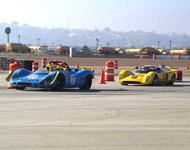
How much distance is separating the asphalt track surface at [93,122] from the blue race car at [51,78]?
132 centimetres

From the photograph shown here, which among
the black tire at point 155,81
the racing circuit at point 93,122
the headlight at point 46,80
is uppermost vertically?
the headlight at point 46,80

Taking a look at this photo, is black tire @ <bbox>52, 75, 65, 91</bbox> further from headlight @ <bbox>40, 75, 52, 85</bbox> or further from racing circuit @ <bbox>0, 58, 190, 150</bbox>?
racing circuit @ <bbox>0, 58, 190, 150</bbox>

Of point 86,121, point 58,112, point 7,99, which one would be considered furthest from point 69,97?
point 86,121

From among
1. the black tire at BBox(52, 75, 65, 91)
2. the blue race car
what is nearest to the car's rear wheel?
the blue race car

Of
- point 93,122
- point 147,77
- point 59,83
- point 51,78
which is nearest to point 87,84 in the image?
point 59,83

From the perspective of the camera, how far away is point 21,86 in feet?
56.3

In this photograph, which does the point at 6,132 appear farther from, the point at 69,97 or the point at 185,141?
the point at 69,97

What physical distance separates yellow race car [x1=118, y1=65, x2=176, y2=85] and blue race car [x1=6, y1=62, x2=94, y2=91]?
2993 mm

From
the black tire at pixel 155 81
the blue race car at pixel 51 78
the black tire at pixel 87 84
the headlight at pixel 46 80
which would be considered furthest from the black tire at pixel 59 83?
the black tire at pixel 155 81

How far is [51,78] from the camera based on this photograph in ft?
55.5

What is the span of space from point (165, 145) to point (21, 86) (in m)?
9.92

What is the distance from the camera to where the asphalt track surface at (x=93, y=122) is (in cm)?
802

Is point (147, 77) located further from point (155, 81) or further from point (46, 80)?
point (46, 80)

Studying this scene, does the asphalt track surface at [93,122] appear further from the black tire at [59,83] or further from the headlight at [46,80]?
the black tire at [59,83]
